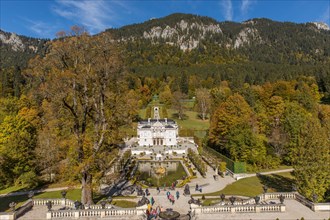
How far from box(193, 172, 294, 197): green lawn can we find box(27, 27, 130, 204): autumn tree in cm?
1517

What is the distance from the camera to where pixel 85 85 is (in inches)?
916

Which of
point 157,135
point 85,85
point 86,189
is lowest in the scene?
point 86,189

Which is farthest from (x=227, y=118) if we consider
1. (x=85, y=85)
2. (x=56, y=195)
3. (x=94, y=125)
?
(x=85, y=85)

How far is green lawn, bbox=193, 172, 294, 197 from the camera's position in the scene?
33.0m

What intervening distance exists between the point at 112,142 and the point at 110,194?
9.21 m

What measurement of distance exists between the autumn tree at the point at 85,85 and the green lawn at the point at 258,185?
49.8 ft

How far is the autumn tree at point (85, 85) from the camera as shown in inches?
855

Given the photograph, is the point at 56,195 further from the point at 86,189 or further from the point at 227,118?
the point at 227,118

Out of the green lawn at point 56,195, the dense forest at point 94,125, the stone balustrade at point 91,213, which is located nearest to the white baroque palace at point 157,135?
the dense forest at point 94,125

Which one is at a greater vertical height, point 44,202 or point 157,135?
point 157,135

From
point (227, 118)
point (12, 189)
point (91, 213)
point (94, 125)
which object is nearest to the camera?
point (91, 213)

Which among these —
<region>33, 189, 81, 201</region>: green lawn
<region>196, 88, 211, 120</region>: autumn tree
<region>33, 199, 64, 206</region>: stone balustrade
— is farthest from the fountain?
<region>196, 88, 211, 120</region>: autumn tree

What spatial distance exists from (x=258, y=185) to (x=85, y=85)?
26828 mm

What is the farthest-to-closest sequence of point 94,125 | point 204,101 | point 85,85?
point 204,101 < point 94,125 < point 85,85
